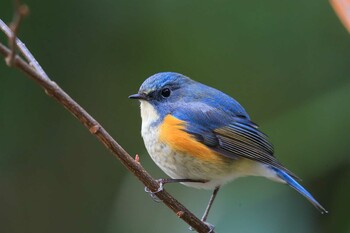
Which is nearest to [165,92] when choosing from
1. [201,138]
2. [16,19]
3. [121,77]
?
[201,138]

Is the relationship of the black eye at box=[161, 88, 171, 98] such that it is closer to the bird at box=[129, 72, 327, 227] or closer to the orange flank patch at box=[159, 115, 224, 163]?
the bird at box=[129, 72, 327, 227]

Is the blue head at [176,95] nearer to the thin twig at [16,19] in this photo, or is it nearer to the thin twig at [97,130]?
the thin twig at [97,130]

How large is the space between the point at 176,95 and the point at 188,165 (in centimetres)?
49

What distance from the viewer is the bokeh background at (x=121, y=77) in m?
3.89

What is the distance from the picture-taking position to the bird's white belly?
2.75 m

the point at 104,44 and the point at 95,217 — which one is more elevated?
the point at 104,44

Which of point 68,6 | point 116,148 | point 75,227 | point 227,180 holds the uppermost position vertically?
point 68,6

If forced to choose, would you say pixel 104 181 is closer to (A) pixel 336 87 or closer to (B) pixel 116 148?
(A) pixel 336 87

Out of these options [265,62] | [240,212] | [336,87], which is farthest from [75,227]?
[336,87]

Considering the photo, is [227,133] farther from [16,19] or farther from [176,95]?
[16,19]

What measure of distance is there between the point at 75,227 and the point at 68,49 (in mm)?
1253

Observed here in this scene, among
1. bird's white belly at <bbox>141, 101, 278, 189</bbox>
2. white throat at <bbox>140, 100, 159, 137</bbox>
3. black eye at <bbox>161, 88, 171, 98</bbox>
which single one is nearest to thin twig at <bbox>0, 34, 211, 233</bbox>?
bird's white belly at <bbox>141, 101, 278, 189</bbox>

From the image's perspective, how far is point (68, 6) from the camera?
405 centimetres

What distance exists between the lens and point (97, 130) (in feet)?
6.56
